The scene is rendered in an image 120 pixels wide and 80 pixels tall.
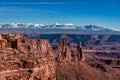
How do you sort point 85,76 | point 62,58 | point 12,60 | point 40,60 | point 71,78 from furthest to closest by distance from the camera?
1. point 62,58
2. point 85,76
3. point 71,78
4. point 40,60
5. point 12,60

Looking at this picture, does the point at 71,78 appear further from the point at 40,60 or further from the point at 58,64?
the point at 40,60

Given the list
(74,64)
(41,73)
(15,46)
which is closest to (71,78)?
(74,64)

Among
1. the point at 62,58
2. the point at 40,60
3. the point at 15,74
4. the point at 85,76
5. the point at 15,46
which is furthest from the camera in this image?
the point at 62,58

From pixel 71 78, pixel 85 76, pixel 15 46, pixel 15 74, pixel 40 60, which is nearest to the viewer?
pixel 15 74

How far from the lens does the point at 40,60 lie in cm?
4409

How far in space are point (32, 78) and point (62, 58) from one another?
13462 centimetres

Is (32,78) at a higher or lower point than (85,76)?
higher

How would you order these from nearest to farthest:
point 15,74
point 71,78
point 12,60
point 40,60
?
point 15,74 → point 12,60 → point 40,60 → point 71,78

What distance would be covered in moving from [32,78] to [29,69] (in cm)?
95

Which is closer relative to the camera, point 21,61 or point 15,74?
point 15,74

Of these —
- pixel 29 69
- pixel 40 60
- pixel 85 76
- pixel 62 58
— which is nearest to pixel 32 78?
pixel 29 69

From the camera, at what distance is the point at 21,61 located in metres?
41.2

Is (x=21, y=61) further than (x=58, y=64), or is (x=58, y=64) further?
(x=58, y=64)

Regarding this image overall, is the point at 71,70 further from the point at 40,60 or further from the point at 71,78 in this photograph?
the point at 40,60
